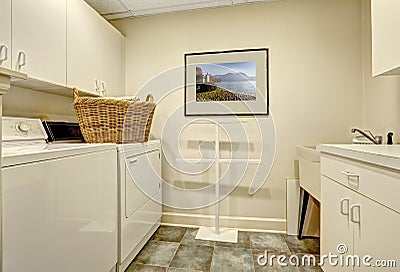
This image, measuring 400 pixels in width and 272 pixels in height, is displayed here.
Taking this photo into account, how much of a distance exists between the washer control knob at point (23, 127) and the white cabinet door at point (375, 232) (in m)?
1.95

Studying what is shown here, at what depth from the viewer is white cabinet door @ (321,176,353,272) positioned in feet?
4.22

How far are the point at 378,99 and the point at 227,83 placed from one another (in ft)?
4.38

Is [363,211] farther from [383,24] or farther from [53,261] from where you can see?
[53,261]

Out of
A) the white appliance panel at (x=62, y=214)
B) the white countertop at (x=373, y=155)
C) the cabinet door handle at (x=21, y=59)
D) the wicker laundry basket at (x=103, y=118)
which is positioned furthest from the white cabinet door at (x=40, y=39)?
the white countertop at (x=373, y=155)

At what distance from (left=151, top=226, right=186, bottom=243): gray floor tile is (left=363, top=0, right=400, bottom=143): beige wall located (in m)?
1.97

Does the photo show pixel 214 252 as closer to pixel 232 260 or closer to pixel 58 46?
pixel 232 260

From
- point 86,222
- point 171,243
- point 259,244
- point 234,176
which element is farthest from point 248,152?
point 86,222

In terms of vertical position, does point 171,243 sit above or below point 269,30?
below

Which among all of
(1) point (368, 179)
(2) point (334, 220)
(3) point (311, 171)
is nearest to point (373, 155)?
(1) point (368, 179)

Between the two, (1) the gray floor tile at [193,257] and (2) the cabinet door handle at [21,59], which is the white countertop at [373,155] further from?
(2) the cabinet door handle at [21,59]

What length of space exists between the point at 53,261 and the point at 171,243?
4.24ft

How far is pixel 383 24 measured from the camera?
138 cm

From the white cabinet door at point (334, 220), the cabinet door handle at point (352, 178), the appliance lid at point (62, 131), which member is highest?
the appliance lid at point (62, 131)

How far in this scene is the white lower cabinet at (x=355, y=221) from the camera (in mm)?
937
